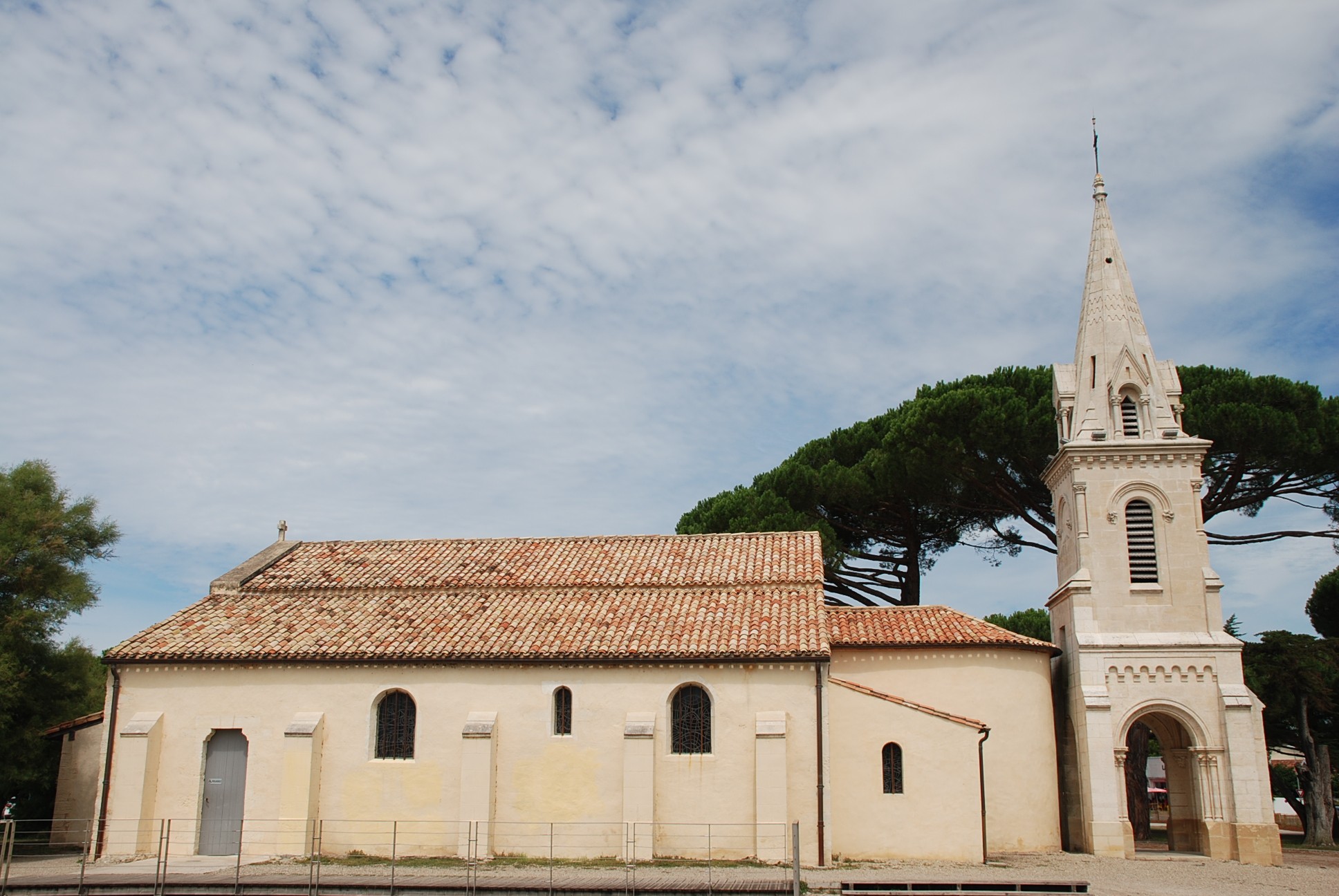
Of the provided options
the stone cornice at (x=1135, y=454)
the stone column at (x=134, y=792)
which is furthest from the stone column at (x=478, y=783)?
the stone cornice at (x=1135, y=454)

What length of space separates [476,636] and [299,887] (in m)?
7.36

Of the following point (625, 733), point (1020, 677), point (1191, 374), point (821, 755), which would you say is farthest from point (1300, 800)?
point (625, 733)

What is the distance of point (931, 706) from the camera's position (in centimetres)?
2605

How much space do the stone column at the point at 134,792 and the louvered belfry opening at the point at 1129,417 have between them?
27112mm

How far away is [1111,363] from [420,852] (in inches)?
907

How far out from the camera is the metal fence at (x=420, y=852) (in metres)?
20.6

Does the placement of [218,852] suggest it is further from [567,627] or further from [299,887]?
[567,627]

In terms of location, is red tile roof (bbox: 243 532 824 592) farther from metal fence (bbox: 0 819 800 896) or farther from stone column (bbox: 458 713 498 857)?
metal fence (bbox: 0 819 800 896)

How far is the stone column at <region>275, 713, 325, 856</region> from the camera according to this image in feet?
77.0

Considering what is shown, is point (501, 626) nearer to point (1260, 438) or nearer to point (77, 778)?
point (77, 778)

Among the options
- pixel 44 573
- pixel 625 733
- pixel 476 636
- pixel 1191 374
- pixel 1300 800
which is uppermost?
pixel 1191 374

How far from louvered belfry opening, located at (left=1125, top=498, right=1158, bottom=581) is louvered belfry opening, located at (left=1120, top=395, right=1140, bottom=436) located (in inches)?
81.7

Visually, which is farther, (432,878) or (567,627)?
(567,627)

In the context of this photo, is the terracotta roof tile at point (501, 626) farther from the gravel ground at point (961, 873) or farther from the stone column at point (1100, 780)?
the stone column at point (1100, 780)
